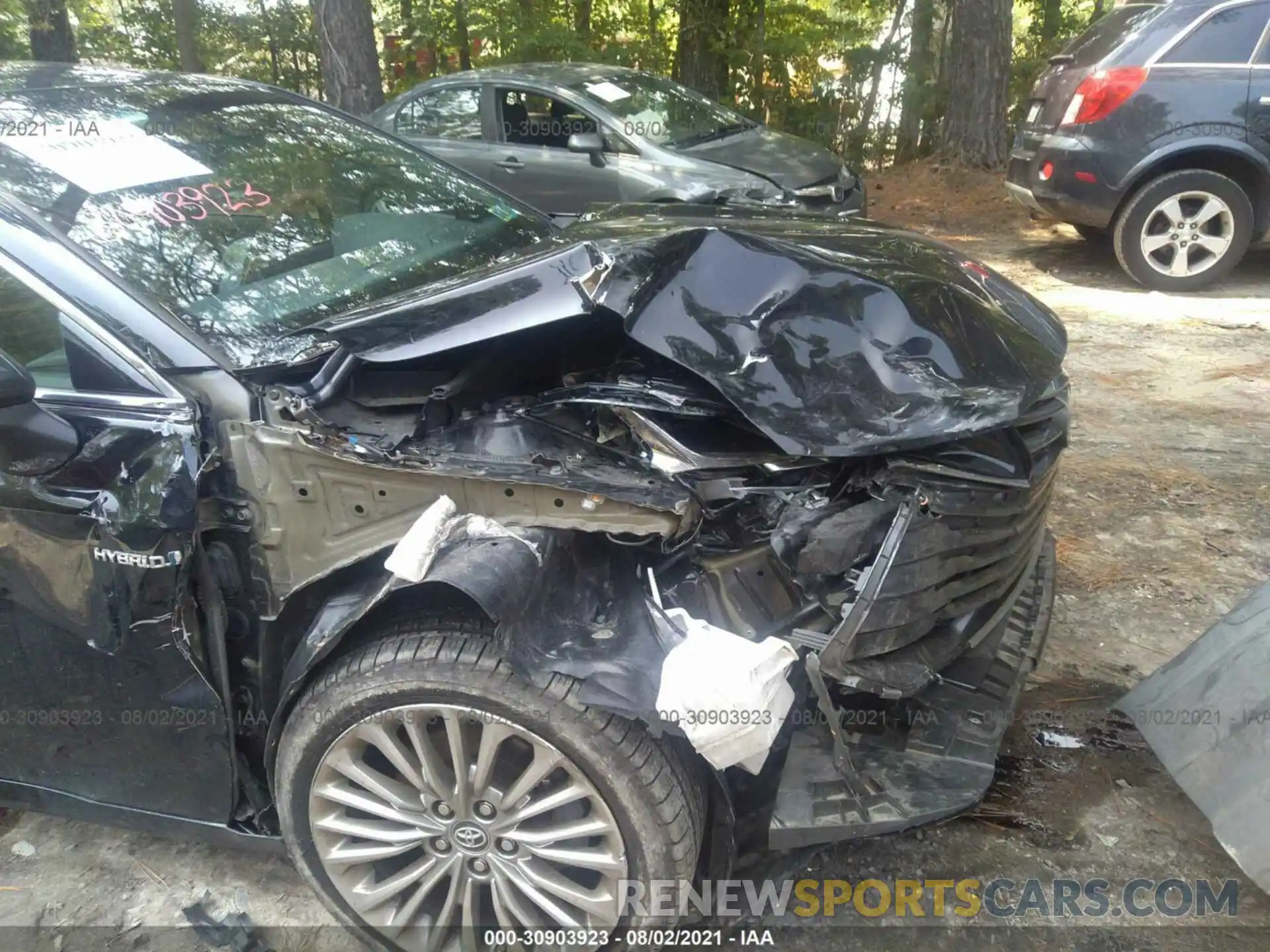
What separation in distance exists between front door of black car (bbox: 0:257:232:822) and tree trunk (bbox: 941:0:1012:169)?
9.98m

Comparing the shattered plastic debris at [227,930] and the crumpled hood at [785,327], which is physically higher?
the crumpled hood at [785,327]

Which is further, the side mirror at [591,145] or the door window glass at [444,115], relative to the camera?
the door window glass at [444,115]

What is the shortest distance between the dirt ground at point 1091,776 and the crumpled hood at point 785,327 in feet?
3.23

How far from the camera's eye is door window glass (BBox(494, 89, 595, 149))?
23.9ft

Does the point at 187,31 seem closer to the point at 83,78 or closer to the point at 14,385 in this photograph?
the point at 83,78

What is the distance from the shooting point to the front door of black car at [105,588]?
6.13 feet

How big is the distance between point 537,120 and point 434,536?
636 cm

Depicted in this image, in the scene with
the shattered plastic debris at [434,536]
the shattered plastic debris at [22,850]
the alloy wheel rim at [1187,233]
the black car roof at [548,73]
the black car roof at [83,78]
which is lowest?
the shattered plastic debris at [22,850]

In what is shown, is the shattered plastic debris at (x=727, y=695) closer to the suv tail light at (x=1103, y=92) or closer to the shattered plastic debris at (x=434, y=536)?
the shattered plastic debris at (x=434, y=536)

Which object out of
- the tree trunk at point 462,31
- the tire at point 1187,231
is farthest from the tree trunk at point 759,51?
the tire at point 1187,231

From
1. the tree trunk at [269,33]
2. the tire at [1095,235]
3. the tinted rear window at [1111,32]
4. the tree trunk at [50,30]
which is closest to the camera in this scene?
the tinted rear window at [1111,32]

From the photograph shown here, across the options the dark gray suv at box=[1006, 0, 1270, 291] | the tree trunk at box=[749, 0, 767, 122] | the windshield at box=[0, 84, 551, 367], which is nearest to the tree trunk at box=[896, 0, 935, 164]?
the tree trunk at box=[749, 0, 767, 122]

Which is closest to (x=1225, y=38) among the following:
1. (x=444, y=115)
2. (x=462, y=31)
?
(x=444, y=115)

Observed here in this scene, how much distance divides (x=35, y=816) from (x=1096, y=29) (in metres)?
8.06
